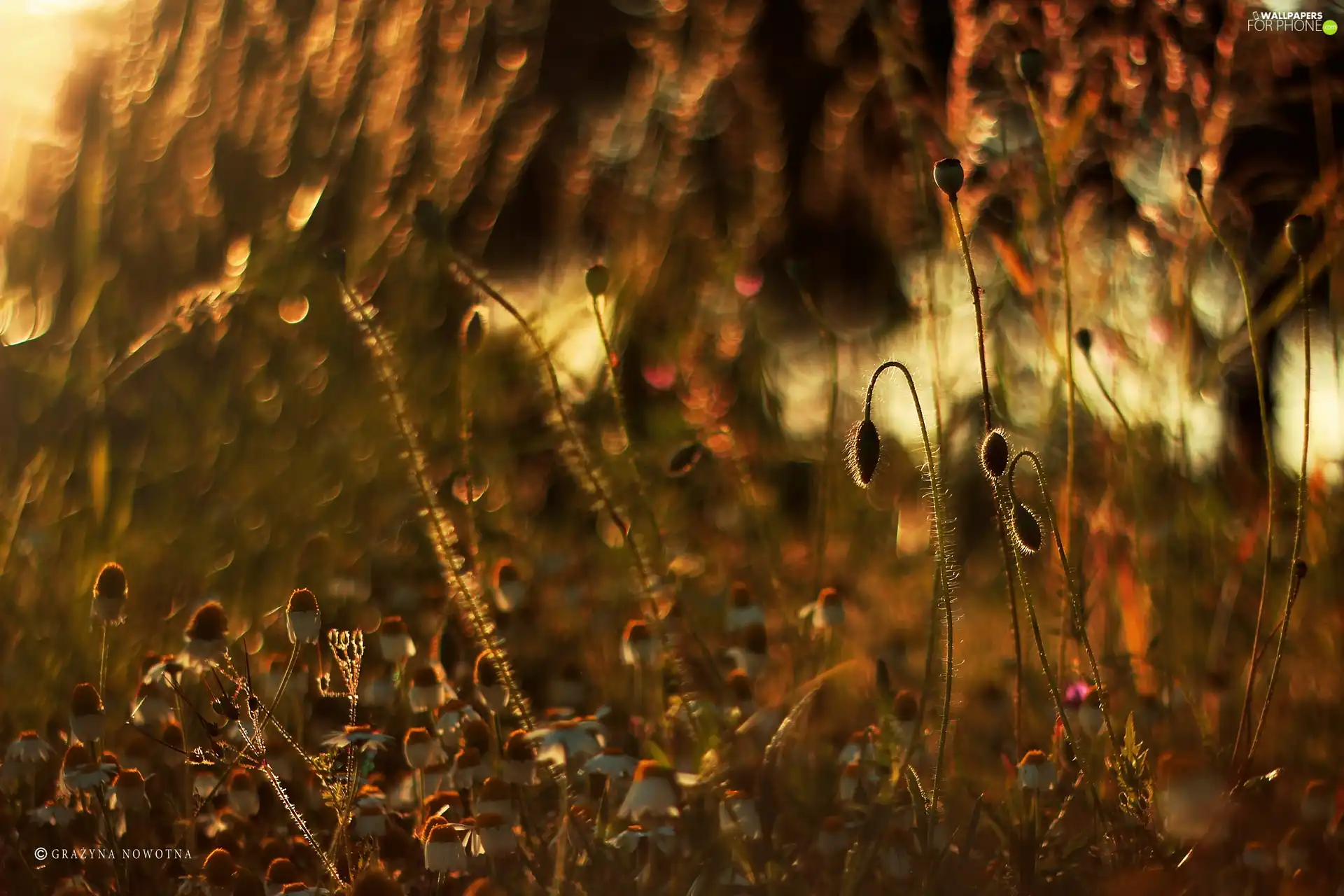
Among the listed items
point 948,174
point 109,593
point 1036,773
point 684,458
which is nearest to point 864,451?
point 948,174

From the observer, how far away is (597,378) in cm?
318

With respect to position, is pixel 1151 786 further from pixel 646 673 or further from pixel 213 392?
pixel 213 392

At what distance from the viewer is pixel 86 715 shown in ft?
5.36

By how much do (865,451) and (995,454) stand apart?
0.47 ft

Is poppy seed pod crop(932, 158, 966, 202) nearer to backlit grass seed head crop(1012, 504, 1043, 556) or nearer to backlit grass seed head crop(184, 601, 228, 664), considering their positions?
backlit grass seed head crop(1012, 504, 1043, 556)

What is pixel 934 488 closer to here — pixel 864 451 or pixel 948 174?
pixel 864 451

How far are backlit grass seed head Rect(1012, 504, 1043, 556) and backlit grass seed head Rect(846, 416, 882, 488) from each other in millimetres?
158

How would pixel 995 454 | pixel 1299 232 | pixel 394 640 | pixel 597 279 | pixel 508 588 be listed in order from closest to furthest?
pixel 995 454
pixel 1299 232
pixel 597 279
pixel 394 640
pixel 508 588

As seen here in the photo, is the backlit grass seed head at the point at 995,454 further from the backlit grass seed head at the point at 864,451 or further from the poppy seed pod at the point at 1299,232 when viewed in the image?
the poppy seed pod at the point at 1299,232

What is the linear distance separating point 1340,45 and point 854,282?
133 inches

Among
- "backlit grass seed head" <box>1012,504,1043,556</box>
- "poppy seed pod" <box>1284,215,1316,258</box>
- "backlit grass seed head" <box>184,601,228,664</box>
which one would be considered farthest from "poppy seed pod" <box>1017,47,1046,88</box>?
"backlit grass seed head" <box>184,601,228,664</box>

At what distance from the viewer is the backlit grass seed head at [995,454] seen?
1314mm

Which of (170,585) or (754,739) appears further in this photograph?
(170,585)

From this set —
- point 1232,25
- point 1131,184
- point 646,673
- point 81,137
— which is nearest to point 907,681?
point 646,673
